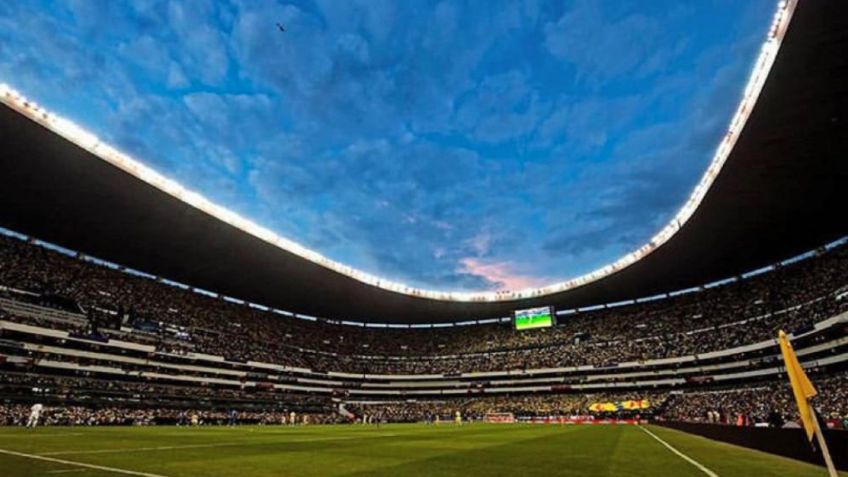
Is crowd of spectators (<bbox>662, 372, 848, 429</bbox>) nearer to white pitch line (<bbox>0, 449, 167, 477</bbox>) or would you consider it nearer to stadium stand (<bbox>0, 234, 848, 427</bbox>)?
stadium stand (<bbox>0, 234, 848, 427</bbox>)

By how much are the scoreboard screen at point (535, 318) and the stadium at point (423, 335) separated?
1.14ft

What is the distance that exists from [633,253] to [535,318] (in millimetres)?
23268

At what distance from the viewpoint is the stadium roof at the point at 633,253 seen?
75.9 feet

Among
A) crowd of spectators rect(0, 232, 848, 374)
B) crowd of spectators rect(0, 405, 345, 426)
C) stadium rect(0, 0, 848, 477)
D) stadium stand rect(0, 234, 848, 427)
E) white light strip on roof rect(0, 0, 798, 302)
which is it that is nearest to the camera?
stadium rect(0, 0, 848, 477)

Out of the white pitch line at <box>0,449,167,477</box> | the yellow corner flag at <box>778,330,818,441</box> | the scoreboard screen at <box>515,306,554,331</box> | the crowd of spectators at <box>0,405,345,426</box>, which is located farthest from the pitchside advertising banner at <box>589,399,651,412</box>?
the white pitch line at <box>0,449,167,477</box>

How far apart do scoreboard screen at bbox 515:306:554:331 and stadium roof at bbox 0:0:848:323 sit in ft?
8.31

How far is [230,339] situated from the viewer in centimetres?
6400

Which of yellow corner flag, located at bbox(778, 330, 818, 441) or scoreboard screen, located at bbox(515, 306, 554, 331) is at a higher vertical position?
scoreboard screen, located at bbox(515, 306, 554, 331)

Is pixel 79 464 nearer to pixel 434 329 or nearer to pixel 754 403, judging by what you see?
pixel 754 403

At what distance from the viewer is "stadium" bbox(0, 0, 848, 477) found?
14270mm

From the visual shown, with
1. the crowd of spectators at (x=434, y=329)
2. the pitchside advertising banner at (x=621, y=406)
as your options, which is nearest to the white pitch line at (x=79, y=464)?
the crowd of spectators at (x=434, y=329)

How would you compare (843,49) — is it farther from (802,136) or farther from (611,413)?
(611,413)

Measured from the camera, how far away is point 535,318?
239 ft

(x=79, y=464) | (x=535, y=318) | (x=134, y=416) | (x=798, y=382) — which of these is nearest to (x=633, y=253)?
(x=535, y=318)
